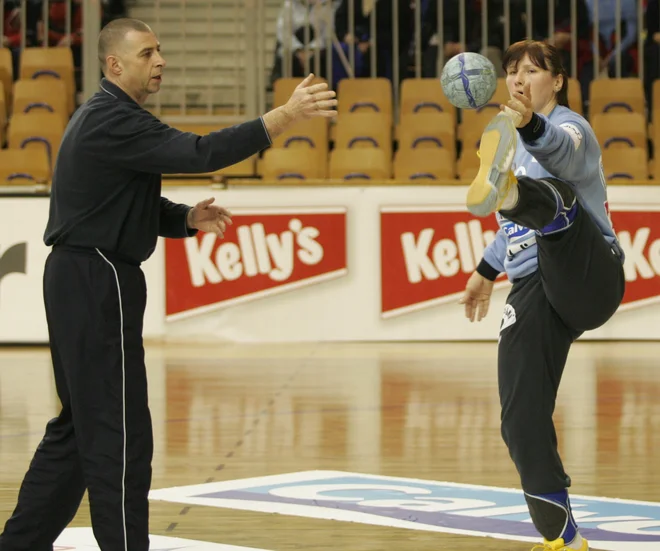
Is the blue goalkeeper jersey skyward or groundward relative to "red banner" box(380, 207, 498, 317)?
skyward

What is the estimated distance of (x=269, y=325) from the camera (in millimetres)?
12203

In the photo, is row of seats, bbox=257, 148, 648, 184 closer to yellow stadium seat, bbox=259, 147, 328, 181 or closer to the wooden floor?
yellow stadium seat, bbox=259, 147, 328, 181

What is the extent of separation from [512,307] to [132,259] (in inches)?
55.3

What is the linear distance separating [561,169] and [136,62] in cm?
149

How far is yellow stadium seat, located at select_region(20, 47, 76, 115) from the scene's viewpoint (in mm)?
14367

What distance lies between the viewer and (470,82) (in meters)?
4.29

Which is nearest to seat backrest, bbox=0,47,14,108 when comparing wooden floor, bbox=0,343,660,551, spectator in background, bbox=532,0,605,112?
wooden floor, bbox=0,343,660,551

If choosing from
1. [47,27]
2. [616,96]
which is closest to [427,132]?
[616,96]

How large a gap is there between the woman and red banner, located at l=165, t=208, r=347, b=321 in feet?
24.7

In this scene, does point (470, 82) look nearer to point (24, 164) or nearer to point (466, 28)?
point (24, 164)

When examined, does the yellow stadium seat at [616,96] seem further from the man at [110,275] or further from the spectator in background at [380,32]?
the man at [110,275]

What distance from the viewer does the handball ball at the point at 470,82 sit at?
14.1 ft

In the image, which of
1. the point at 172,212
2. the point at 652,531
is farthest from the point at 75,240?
the point at 652,531

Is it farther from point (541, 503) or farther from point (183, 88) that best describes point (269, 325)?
point (541, 503)
